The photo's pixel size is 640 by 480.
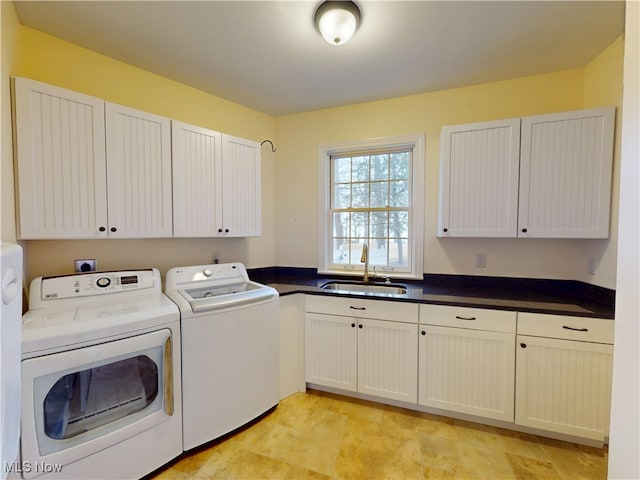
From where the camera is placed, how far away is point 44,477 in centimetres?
123

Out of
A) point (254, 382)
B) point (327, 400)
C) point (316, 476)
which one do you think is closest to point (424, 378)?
→ point (327, 400)

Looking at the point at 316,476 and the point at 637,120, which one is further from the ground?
the point at 637,120

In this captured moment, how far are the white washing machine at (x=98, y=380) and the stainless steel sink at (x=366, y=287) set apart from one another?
4.48ft

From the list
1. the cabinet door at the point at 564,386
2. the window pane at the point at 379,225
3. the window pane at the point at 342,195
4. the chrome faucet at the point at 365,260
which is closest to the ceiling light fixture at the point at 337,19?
the window pane at the point at 342,195

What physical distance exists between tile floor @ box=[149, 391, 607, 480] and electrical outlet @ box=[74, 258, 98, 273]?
1.32 metres

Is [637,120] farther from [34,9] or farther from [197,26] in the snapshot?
[34,9]

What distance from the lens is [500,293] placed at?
2.18m

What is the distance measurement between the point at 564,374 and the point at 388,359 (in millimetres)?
1072

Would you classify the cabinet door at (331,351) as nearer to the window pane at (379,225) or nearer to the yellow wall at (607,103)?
the window pane at (379,225)

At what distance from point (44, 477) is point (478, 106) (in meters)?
3.55

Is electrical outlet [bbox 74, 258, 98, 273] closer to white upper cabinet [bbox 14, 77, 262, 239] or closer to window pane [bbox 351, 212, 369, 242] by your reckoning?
white upper cabinet [bbox 14, 77, 262, 239]

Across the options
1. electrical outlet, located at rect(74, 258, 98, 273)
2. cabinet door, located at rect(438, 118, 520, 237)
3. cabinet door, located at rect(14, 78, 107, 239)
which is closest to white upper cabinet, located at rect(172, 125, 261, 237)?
cabinet door, located at rect(14, 78, 107, 239)

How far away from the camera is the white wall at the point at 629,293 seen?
565 mm

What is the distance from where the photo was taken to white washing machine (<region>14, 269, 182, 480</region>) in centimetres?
121
